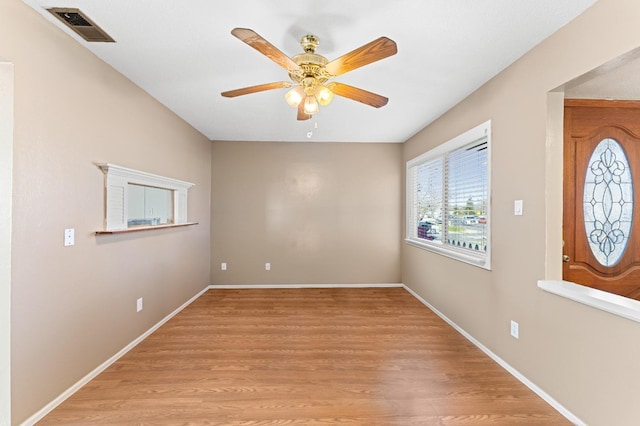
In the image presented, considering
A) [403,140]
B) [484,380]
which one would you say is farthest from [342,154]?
[484,380]

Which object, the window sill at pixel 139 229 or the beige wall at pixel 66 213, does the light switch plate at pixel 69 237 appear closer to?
the beige wall at pixel 66 213

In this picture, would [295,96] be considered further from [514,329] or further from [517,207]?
[514,329]

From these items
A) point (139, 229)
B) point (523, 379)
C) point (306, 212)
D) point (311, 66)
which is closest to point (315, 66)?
point (311, 66)

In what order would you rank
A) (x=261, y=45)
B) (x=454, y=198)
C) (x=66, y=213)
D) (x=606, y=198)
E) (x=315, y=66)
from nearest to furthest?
(x=261, y=45) → (x=315, y=66) → (x=66, y=213) → (x=606, y=198) → (x=454, y=198)

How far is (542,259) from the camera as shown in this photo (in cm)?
206

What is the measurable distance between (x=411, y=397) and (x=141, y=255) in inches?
104

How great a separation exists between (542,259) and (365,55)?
5.89 ft

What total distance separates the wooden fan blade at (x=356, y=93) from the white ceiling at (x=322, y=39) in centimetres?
32

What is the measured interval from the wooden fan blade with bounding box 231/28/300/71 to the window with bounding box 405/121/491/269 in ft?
6.15

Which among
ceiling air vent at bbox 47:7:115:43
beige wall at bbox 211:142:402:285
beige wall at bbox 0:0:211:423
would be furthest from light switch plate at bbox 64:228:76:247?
beige wall at bbox 211:142:402:285

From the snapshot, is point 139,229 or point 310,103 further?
point 139,229

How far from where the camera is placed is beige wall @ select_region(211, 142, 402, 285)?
4910 mm

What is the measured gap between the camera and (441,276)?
3.60 metres

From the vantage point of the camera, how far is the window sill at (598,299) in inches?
58.6
